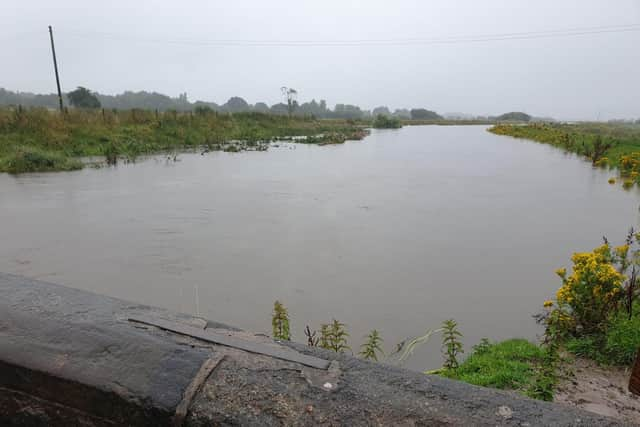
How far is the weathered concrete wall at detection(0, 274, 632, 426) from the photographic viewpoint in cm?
86

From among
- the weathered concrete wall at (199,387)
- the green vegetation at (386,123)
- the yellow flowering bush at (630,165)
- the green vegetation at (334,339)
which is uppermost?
the green vegetation at (386,123)

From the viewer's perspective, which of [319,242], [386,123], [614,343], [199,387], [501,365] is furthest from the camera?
[386,123]

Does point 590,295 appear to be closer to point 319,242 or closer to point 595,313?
point 595,313

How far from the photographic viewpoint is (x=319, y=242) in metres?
4.41

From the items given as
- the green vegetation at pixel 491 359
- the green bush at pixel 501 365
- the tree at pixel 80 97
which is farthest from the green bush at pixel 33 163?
the tree at pixel 80 97

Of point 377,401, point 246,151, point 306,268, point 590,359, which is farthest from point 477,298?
point 246,151

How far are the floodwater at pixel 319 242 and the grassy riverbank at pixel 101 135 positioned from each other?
131cm

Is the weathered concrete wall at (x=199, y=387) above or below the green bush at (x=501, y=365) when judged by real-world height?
above

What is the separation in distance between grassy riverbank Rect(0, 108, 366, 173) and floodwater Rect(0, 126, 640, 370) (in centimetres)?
131

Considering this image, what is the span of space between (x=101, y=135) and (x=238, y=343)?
1299 cm

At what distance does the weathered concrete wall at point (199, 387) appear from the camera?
856 millimetres

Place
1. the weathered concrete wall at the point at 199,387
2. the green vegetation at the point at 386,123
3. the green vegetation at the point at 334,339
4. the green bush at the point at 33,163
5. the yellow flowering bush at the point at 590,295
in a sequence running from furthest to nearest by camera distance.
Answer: the green vegetation at the point at 386,123
the green bush at the point at 33,163
the yellow flowering bush at the point at 590,295
the green vegetation at the point at 334,339
the weathered concrete wall at the point at 199,387

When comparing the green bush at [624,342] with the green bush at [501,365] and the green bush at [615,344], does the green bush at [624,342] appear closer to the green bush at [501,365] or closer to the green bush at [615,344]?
the green bush at [615,344]

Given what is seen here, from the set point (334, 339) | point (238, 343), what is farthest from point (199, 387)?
point (334, 339)
